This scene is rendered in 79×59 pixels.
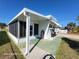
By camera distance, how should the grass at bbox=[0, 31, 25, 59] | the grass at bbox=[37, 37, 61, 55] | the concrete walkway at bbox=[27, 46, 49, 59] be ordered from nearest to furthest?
the grass at bbox=[0, 31, 25, 59] → the concrete walkway at bbox=[27, 46, 49, 59] → the grass at bbox=[37, 37, 61, 55]

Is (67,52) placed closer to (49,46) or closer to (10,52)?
(49,46)

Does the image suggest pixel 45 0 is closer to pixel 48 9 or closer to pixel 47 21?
pixel 48 9

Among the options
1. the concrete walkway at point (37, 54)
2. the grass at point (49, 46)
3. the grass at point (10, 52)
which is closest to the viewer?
the grass at point (10, 52)

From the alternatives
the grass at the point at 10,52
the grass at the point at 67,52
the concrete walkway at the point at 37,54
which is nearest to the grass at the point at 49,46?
the grass at the point at 67,52

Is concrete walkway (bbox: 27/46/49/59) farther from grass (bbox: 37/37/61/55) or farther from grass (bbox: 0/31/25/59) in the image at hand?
grass (bbox: 37/37/61/55)

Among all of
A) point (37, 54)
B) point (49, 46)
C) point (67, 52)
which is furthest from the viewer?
point (49, 46)

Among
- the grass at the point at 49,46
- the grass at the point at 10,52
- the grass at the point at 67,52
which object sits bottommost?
→ the grass at the point at 67,52

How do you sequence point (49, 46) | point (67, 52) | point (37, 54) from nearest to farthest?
1. point (37, 54)
2. point (67, 52)
3. point (49, 46)

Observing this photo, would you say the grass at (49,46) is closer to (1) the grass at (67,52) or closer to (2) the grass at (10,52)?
(1) the grass at (67,52)

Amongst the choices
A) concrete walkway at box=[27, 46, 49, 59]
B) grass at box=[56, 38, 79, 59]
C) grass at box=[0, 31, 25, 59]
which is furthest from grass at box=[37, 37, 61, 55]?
grass at box=[0, 31, 25, 59]

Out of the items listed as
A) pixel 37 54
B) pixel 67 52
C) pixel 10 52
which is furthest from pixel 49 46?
pixel 10 52

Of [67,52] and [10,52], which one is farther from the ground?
[10,52]

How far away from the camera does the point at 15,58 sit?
4871 millimetres

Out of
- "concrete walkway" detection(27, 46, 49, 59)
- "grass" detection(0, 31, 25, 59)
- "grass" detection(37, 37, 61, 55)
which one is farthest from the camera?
"grass" detection(37, 37, 61, 55)
